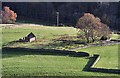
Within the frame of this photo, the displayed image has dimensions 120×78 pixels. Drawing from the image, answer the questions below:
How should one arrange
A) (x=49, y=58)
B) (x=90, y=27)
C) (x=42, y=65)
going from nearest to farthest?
(x=42, y=65)
(x=49, y=58)
(x=90, y=27)

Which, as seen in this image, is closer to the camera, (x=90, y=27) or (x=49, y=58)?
(x=49, y=58)

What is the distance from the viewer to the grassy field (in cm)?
4809

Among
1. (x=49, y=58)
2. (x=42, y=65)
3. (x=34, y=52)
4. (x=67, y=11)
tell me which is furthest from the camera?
(x=67, y=11)

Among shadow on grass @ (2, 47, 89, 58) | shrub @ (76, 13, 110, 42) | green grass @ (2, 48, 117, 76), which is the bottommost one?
green grass @ (2, 48, 117, 76)

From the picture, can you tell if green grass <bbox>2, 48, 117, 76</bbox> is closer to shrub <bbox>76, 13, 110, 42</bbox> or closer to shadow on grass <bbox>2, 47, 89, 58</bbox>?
shadow on grass <bbox>2, 47, 89, 58</bbox>

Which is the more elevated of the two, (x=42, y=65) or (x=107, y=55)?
(x=107, y=55)

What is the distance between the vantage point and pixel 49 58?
186 ft

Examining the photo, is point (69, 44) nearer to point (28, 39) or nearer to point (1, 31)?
point (28, 39)

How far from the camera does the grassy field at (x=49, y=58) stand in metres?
48.1

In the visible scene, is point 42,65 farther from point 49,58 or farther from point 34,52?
point 34,52

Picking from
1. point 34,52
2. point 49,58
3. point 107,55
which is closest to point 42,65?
point 49,58

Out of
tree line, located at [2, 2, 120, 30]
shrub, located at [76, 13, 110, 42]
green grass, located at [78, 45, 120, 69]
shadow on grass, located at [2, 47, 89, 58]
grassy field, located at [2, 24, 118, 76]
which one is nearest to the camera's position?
grassy field, located at [2, 24, 118, 76]

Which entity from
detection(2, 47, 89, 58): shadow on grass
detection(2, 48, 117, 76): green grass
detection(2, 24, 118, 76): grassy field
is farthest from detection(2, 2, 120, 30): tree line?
detection(2, 48, 117, 76): green grass

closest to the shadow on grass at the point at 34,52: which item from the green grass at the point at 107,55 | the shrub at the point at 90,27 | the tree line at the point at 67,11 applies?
the green grass at the point at 107,55
